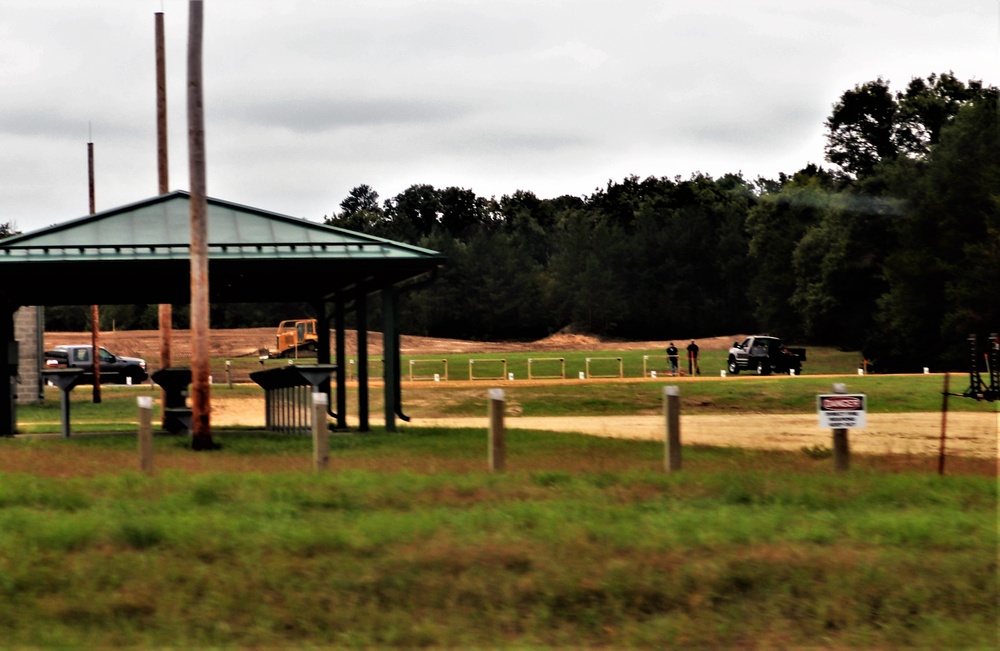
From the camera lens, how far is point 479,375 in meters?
59.2

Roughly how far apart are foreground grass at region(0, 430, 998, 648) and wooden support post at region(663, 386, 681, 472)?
723mm

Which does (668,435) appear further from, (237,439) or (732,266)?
(732,266)

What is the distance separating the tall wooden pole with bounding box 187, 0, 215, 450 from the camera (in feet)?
63.6

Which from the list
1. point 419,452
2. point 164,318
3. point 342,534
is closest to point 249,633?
point 342,534

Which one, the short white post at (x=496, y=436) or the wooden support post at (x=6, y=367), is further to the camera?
the wooden support post at (x=6, y=367)

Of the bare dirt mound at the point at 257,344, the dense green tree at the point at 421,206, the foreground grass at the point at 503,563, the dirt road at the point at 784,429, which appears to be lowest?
the dirt road at the point at 784,429

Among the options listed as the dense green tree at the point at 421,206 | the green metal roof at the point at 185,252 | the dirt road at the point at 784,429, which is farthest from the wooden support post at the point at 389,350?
the dense green tree at the point at 421,206

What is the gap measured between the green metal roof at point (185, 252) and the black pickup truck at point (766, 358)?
110 ft

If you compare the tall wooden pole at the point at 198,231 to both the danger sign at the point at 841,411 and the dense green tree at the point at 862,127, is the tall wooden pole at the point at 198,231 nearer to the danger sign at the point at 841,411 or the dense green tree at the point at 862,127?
the danger sign at the point at 841,411

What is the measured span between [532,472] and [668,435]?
5.09ft

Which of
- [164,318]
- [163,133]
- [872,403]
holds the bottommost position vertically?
[872,403]

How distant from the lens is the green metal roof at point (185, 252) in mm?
21828

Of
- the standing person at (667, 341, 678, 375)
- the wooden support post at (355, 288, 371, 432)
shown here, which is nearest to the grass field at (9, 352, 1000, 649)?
the wooden support post at (355, 288, 371, 432)

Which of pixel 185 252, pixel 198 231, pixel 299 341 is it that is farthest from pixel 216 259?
pixel 299 341
